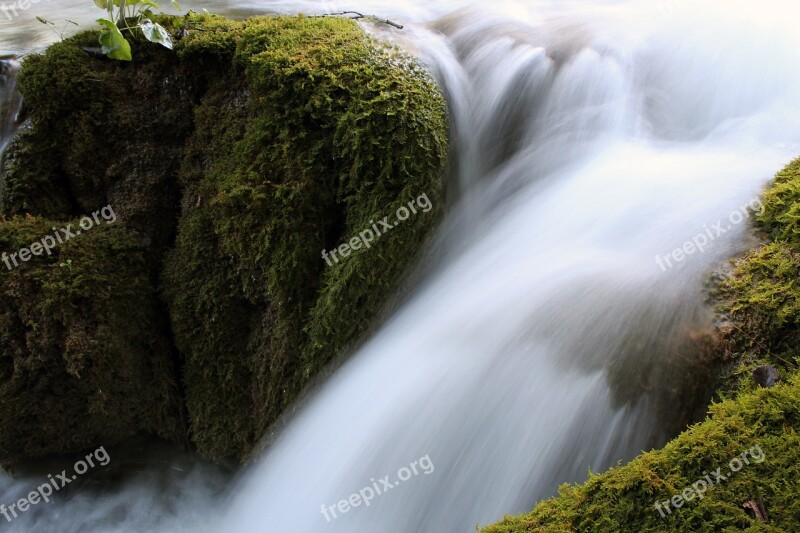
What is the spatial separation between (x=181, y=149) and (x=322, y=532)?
2.40 metres

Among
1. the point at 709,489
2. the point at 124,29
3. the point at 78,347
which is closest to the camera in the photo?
the point at 709,489

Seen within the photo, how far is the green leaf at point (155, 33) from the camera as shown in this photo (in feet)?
11.2

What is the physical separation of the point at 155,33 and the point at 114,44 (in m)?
0.26

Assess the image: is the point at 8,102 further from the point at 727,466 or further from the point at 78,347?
the point at 727,466

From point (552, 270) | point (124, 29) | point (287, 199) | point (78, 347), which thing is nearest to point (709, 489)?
point (552, 270)

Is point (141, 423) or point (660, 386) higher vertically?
point (660, 386)

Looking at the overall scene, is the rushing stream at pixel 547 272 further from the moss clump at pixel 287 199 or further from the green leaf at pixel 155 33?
the green leaf at pixel 155 33

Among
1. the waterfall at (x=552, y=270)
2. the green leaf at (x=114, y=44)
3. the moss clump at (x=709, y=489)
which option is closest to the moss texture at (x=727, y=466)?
the moss clump at (x=709, y=489)

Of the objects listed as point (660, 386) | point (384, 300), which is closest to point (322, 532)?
point (384, 300)

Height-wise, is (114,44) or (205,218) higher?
(114,44)

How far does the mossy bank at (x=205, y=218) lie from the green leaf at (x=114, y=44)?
5.9 inches

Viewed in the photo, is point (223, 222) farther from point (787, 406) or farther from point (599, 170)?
point (787, 406)

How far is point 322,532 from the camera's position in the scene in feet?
9.05

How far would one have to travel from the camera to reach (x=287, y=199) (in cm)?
308
